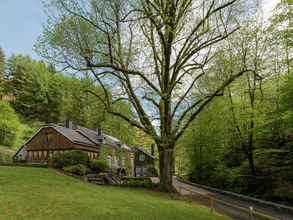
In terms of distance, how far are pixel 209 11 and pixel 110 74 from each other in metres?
7.95

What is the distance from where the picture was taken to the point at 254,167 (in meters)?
24.7

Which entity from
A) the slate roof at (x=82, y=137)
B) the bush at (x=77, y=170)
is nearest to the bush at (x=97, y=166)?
the bush at (x=77, y=170)

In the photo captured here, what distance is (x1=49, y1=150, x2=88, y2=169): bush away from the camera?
1090 inches

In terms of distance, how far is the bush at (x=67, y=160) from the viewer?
27.7 metres

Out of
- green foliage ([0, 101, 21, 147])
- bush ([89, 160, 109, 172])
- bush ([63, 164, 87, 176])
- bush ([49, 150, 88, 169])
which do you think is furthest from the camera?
green foliage ([0, 101, 21, 147])

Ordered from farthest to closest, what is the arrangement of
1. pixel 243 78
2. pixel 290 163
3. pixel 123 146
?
pixel 123 146
pixel 243 78
pixel 290 163

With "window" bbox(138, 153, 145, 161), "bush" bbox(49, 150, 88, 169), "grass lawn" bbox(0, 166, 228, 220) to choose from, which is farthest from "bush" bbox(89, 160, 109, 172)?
"window" bbox(138, 153, 145, 161)

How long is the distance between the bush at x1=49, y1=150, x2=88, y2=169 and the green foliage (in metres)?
21.5

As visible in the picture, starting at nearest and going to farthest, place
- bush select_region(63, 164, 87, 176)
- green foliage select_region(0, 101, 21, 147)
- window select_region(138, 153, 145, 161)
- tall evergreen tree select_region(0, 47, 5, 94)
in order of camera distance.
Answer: bush select_region(63, 164, 87, 176)
green foliage select_region(0, 101, 21, 147)
window select_region(138, 153, 145, 161)
tall evergreen tree select_region(0, 47, 5, 94)

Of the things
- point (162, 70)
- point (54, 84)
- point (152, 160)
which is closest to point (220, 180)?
point (162, 70)

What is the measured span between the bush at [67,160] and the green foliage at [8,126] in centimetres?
2151

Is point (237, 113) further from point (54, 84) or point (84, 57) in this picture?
point (54, 84)

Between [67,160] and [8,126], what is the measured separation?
2384 cm

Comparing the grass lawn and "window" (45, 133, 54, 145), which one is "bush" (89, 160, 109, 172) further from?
the grass lawn
